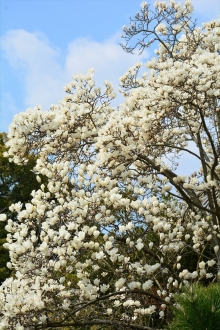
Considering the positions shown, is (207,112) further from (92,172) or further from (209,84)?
(92,172)

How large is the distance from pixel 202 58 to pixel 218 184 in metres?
2.12

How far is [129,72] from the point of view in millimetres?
8266

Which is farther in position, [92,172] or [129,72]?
[129,72]

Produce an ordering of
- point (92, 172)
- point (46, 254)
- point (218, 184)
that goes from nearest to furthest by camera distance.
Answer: point (46, 254) → point (92, 172) → point (218, 184)

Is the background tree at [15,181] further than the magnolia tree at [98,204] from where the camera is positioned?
Yes

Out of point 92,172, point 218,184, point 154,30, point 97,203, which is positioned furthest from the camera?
point 154,30

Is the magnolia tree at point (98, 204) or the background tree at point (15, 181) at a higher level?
the background tree at point (15, 181)

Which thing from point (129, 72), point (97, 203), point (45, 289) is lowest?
point (45, 289)

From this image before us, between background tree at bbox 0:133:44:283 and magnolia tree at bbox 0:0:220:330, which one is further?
background tree at bbox 0:133:44:283

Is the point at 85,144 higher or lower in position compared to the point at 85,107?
lower

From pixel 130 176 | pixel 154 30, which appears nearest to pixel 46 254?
pixel 130 176

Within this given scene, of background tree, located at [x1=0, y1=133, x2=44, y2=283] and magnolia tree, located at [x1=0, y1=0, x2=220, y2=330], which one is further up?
background tree, located at [x1=0, y1=133, x2=44, y2=283]

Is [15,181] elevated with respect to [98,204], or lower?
elevated

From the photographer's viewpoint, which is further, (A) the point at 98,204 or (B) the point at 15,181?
(B) the point at 15,181
